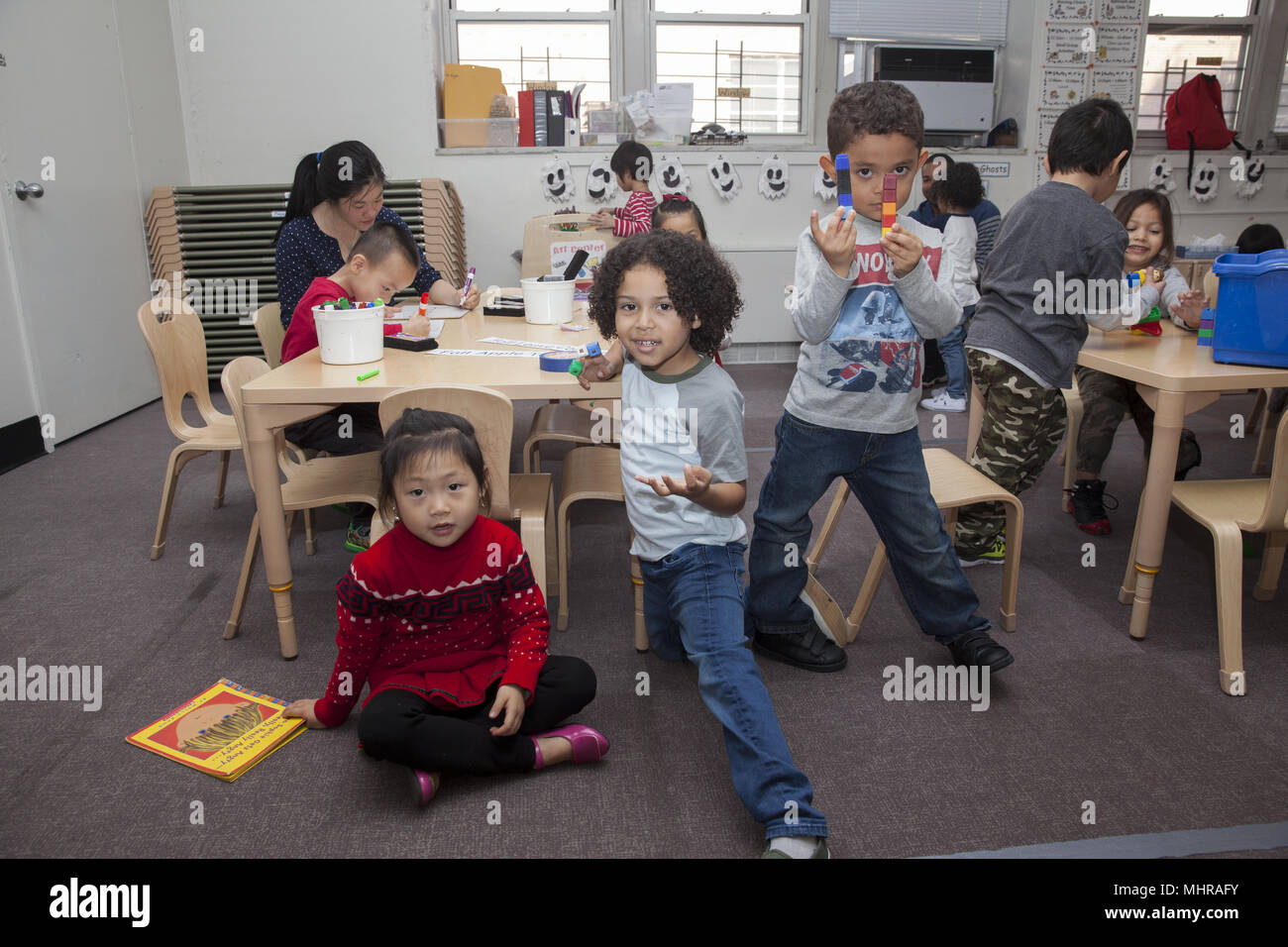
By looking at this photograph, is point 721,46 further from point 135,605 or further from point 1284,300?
point 135,605

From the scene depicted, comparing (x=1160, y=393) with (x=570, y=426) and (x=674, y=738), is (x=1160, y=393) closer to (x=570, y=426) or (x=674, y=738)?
(x=674, y=738)

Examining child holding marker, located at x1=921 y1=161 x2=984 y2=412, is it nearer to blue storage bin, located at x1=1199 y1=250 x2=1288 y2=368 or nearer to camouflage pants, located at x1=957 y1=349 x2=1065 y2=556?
camouflage pants, located at x1=957 y1=349 x2=1065 y2=556

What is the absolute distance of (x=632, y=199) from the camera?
3736mm

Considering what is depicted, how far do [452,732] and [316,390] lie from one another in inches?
30.6

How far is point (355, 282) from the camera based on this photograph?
235cm

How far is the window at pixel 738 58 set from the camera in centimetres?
537

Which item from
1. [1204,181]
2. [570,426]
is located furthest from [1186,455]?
[1204,181]

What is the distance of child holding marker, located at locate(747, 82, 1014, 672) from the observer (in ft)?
5.41

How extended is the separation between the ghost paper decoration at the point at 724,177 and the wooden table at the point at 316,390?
3.39m

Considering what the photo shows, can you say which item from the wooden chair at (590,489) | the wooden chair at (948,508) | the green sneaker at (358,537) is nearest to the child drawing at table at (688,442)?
the wooden chair at (590,489)

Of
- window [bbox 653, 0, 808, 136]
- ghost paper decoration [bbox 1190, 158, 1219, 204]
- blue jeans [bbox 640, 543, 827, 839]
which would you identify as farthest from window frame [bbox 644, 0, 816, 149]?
blue jeans [bbox 640, 543, 827, 839]

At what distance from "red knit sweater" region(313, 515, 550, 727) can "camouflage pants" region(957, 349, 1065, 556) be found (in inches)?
51.0

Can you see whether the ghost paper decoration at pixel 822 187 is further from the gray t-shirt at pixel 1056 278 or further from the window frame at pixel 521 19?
the gray t-shirt at pixel 1056 278

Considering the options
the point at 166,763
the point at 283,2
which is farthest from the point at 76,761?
the point at 283,2
